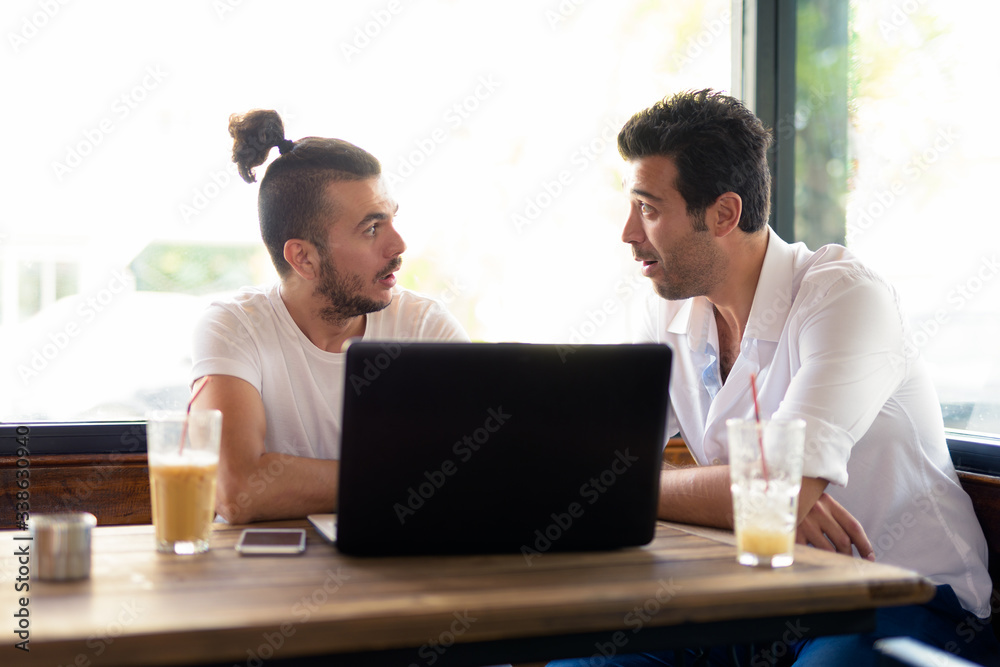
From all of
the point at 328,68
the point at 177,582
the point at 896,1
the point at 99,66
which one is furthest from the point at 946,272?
the point at 99,66

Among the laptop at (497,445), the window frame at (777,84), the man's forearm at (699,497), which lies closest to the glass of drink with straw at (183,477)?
the laptop at (497,445)

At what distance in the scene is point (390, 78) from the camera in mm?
2400

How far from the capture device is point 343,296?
1880 mm

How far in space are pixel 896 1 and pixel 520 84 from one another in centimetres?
106

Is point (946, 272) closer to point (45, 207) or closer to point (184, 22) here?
point (184, 22)

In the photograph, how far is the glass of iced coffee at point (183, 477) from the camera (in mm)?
1058

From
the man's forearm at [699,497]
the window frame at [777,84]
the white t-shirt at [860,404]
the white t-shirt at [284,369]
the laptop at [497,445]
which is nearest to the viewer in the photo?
the laptop at [497,445]

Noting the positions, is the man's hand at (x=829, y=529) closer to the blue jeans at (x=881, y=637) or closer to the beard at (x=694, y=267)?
the blue jeans at (x=881, y=637)

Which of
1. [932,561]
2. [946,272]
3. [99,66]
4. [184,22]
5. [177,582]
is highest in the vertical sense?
[184,22]

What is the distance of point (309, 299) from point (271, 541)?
87 cm

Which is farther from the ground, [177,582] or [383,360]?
[383,360]

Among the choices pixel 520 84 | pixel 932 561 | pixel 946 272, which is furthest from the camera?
pixel 520 84

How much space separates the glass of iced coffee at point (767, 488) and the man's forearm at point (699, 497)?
0.25 m

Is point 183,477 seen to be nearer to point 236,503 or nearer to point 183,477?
point 183,477
